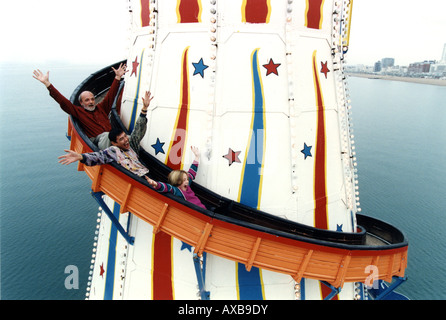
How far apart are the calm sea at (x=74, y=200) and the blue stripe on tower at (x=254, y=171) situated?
457 inches

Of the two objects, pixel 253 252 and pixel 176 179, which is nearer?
pixel 253 252

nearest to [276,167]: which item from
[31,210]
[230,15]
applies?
[230,15]

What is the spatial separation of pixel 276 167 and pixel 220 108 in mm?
1651

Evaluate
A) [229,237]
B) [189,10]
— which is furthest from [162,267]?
[189,10]

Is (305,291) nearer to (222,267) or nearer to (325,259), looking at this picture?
(325,259)

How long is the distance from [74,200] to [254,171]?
1913cm

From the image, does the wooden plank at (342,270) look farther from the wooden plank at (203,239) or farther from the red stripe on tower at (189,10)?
the red stripe on tower at (189,10)

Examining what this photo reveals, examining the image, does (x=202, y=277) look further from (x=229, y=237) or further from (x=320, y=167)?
(x=320, y=167)

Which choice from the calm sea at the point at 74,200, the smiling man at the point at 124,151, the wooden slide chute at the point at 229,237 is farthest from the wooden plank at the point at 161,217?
the calm sea at the point at 74,200

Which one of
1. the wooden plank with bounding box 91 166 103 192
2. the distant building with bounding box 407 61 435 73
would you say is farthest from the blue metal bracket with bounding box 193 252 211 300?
the distant building with bounding box 407 61 435 73

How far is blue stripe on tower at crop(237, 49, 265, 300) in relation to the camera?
5133 millimetres

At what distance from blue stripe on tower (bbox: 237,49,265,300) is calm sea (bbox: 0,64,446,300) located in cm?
1161

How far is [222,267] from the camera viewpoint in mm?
5215

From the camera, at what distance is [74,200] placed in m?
19.8
